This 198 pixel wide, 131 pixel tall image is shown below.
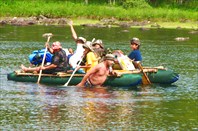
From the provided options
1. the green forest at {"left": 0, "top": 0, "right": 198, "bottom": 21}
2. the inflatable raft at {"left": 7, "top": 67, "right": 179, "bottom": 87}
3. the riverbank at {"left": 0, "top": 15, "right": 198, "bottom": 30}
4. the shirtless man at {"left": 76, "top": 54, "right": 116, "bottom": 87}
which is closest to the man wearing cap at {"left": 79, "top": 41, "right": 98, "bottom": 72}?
the inflatable raft at {"left": 7, "top": 67, "right": 179, "bottom": 87}

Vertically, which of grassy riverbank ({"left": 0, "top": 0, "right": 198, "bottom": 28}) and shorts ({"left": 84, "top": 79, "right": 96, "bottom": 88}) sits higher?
shorts ({"left": 84, "top": 79, "right": 96, "bottom": 88})

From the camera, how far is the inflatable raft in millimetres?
Result: 26328

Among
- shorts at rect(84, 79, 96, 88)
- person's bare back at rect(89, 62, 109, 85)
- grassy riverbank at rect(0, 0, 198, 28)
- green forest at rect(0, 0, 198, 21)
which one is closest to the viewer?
person's bare back at rect(89, 62, 109, 85)

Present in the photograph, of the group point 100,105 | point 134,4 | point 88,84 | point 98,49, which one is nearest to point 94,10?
point 134,4

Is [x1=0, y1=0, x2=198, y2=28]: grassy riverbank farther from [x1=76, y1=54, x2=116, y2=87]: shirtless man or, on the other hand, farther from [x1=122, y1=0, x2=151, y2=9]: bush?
[x1=76, y1=54, x2=116, y2=87]: shirtless man

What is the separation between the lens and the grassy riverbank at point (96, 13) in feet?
220

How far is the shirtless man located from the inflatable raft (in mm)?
300

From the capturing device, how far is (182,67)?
3359cm

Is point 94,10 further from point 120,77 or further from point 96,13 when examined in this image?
point 120,77

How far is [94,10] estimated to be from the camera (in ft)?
223

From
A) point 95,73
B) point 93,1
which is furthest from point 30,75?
point 93,1

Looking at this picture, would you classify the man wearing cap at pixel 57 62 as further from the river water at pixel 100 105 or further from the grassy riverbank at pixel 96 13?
the grassy riverbank at pixel 96 13

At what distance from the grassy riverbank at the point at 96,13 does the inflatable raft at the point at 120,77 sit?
37669 mm

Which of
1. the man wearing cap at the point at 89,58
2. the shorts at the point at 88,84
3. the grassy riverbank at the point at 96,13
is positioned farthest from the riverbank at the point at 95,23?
the shorts at the point at 88,84
